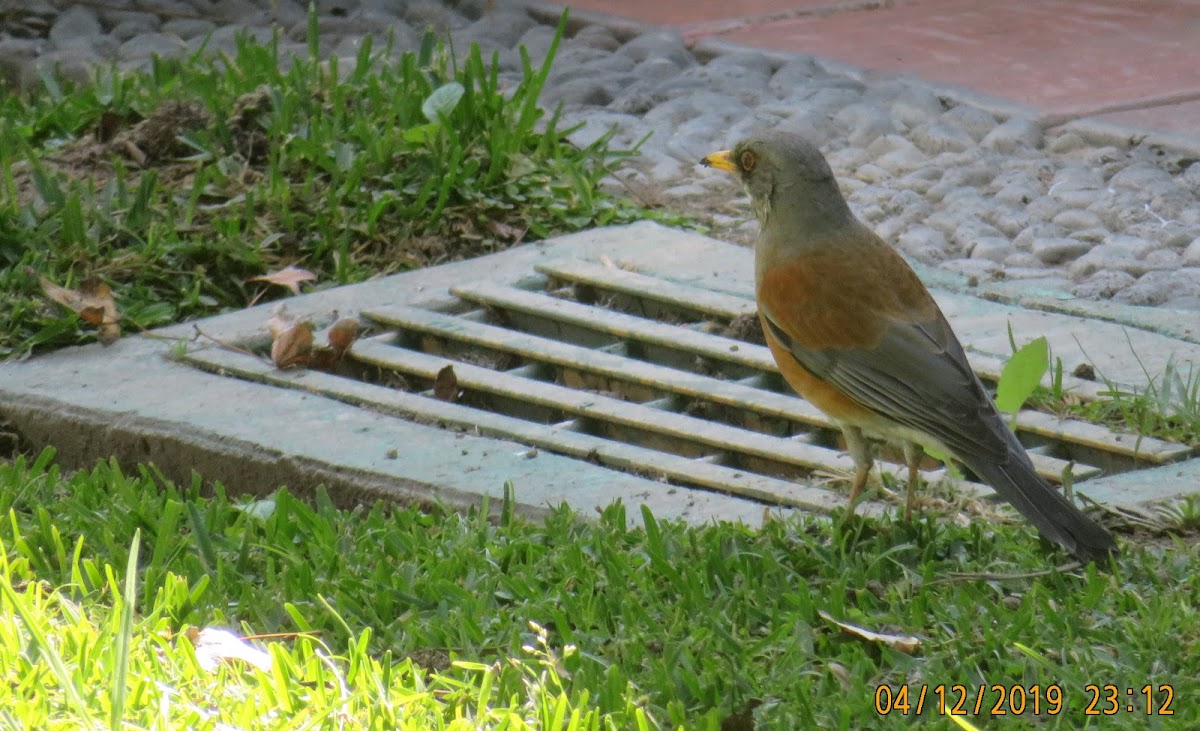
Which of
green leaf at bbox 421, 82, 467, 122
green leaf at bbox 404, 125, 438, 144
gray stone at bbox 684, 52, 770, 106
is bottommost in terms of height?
gray stone at bbox 684, 52, 770, 106

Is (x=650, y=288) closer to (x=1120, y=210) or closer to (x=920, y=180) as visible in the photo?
(x=920, y=180)

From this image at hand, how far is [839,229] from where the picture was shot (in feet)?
14.8

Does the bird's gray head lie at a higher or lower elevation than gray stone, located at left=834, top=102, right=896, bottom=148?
higher

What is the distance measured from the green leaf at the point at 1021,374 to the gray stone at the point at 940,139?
125 inches

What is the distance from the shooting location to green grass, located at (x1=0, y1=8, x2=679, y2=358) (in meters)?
5.90

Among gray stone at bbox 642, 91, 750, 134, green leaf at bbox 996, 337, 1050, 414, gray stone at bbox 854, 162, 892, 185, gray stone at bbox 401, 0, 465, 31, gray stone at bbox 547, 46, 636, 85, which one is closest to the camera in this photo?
green leaf at bbox 996, 337, 1050, 414

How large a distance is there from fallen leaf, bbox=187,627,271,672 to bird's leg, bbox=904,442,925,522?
156 cm

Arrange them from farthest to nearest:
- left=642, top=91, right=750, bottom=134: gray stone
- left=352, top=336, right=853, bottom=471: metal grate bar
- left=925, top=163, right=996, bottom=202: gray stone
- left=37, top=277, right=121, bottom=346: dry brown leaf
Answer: left=642, top=91, right=750, bottom=134: gray stone < left=925, top=163, right=996, bottom=202: gray stone < left=37, top=277, right=121, bottom=346: dry brown leaf < left=352, top=336, right=853, bottom=471: metal grate bar

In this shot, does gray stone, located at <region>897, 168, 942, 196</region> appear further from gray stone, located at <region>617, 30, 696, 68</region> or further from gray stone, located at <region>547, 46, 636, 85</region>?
gray stone, located at <region>617, 30, 696, 68</region>

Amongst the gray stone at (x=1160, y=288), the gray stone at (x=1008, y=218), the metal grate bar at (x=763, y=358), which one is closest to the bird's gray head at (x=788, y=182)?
the metal grate bar at (x=763, y=358)

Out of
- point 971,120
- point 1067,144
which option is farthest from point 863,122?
point 1067,144

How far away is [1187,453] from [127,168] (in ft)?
13.3


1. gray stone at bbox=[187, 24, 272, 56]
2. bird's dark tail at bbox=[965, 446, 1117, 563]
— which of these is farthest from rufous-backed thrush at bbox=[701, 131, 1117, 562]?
gray stone at bbox=[187, 24, 272, 56]

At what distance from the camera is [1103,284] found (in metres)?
5.99
